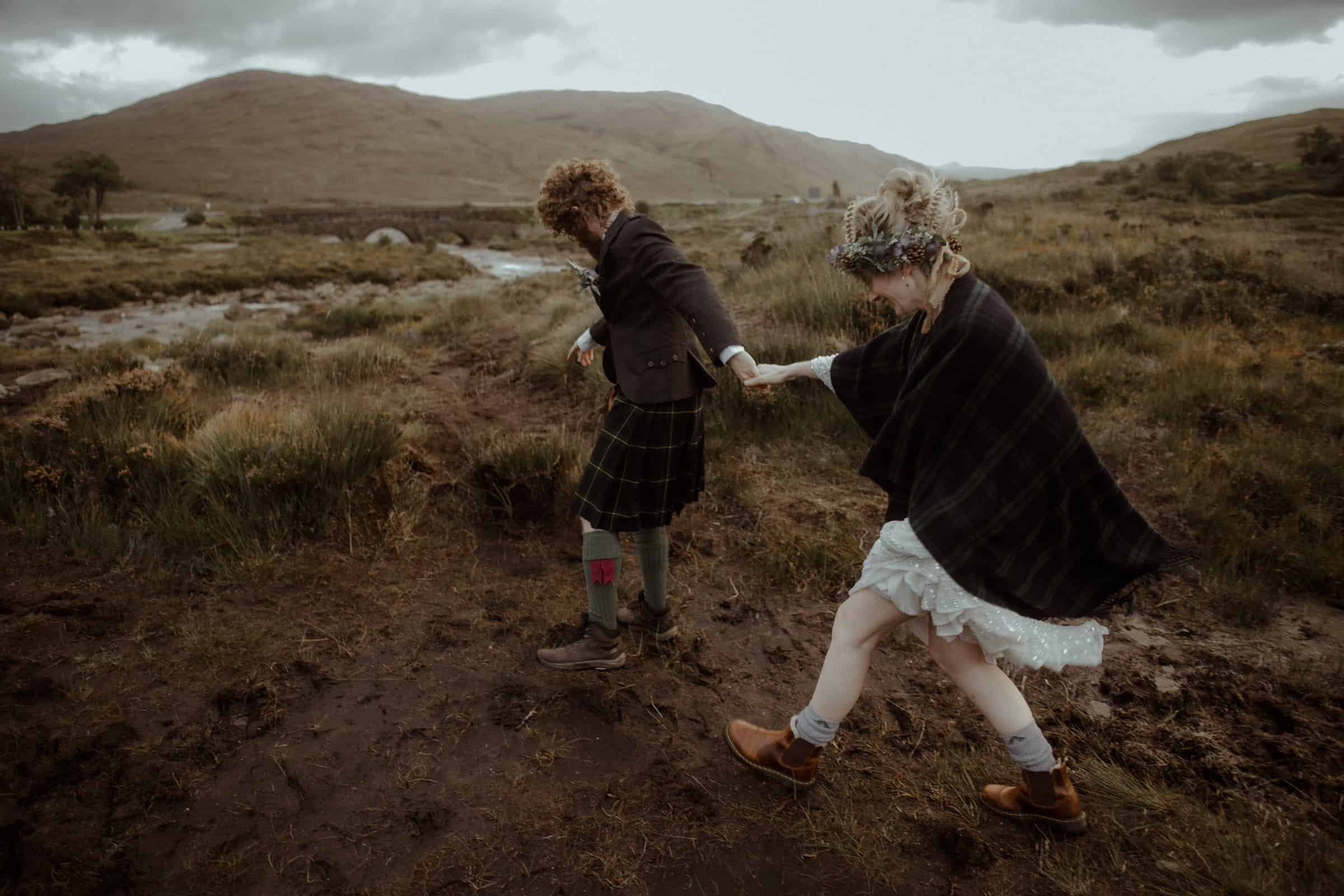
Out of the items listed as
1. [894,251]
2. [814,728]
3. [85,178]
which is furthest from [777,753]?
[85,178]

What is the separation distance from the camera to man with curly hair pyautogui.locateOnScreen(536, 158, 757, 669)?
2.59 meters

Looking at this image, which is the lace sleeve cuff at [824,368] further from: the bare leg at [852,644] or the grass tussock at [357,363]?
the grass tussock at [357,363]

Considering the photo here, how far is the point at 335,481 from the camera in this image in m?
4.07

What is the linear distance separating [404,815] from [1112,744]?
99.9 inches

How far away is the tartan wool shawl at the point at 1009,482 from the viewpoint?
175 cm

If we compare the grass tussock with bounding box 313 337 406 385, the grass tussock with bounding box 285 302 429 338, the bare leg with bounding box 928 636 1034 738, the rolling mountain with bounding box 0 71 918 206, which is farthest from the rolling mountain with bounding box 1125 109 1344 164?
the rolling mountain with bounding box 0 71 918 206

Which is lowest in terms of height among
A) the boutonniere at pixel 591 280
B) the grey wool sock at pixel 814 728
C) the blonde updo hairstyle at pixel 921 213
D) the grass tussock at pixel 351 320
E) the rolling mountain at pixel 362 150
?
the grey wool sock at pixel 814 728

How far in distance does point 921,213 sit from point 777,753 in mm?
1762

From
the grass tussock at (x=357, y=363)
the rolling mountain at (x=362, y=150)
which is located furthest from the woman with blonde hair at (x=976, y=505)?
the rolling mountain at (x=362, y=150)

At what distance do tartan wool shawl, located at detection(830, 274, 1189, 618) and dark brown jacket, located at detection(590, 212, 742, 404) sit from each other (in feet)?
2.81

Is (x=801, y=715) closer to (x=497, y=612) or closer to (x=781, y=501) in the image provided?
(x=497, y=612)

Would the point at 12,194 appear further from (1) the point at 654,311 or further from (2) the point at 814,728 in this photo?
(2) the point at 814,728

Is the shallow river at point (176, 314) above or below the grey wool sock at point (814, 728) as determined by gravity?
above

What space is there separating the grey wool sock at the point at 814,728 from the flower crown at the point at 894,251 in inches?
52.4
